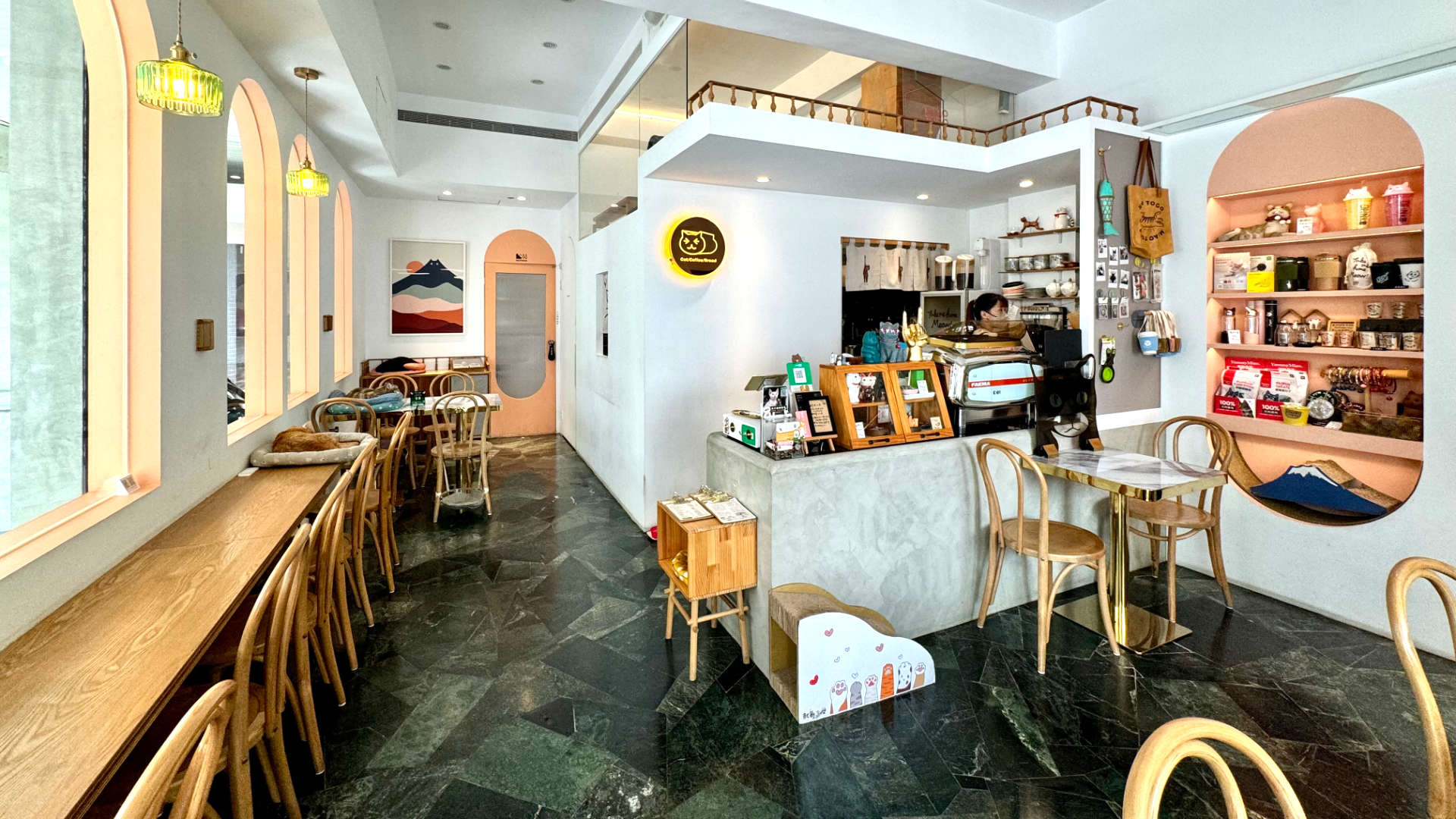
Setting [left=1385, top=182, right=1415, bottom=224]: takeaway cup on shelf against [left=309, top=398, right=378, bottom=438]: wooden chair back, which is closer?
[left=1385, top=182, right=1415, bottom=224]: takeaway cup on shelf

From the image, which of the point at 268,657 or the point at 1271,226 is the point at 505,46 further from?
the point at 1271,226

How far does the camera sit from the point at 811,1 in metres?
3.33

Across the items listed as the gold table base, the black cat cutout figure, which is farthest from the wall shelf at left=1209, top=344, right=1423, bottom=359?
the gold table base

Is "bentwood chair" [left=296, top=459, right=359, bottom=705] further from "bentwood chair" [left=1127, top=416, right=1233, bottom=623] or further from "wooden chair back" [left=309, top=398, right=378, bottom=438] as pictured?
"bentwood chair" [left=1127, top=416, right=1233, bottom=623]

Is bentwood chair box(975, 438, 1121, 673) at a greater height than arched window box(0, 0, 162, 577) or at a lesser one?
lesser

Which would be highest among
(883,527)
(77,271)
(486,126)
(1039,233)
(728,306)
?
(486,126)

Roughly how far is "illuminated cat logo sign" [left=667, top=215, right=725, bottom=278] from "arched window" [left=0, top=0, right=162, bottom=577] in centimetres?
272

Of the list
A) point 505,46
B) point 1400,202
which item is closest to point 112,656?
point 1400,202

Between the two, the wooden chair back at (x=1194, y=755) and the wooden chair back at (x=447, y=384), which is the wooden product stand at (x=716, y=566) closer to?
the wooden chair back at (x=1194, y=755)

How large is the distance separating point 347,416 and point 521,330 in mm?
3410

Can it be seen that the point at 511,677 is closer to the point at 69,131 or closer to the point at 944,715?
the point at 944,715

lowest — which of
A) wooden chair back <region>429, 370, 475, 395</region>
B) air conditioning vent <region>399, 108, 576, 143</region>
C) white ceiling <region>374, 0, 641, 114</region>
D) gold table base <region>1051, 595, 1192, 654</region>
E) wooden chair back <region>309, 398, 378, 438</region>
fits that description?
gold table base <region>1051, 595, 1192, 654</region>

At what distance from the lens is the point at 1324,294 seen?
336 cm

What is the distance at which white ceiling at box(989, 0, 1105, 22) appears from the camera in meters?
4.13
